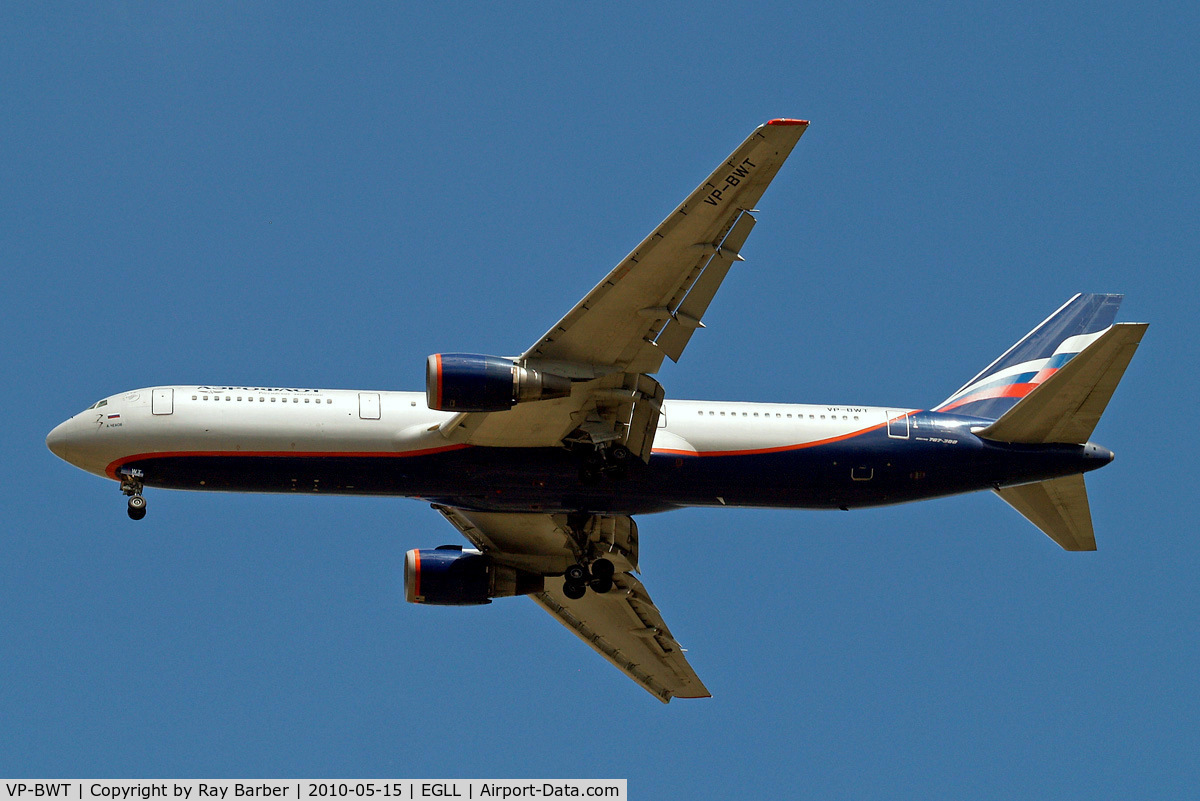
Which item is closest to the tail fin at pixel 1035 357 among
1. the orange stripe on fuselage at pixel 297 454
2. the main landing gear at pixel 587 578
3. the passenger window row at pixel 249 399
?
the main landing gear at pixel 587 578

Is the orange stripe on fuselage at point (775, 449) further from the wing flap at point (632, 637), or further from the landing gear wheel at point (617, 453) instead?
the wing flap at point (632, 637)

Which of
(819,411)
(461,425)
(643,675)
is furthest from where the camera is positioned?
(643,675)

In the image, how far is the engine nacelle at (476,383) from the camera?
119ft

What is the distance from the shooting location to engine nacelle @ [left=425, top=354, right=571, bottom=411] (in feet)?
119

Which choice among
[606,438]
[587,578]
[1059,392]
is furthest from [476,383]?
[1059,392]

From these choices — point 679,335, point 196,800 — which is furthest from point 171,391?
point 679,335

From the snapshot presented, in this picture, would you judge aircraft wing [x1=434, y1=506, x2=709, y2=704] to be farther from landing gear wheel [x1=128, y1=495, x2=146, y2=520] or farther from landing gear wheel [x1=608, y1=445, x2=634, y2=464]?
landing gear wheel [x1=128, y1=495, x2=146, y2=520]

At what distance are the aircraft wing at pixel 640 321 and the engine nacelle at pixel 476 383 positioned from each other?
62 centimetres

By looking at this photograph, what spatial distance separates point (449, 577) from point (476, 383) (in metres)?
11.3

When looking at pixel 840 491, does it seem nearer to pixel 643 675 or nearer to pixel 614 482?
pixel 614 482

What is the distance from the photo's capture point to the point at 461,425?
39.3 meters

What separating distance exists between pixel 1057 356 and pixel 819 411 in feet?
29.0

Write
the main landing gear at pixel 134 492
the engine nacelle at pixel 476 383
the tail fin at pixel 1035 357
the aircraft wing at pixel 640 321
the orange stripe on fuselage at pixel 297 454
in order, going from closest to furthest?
the aircraft wing at pixel 640 321 < the engine nacelle at pixel 476 383 < the orange stripe on fuselage at pixel 297 454 < the main landing gear at pixel 134 492 < the tail fin at pixel 1035 357
